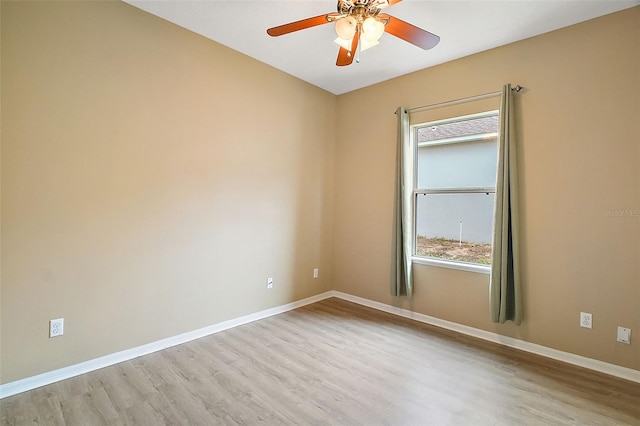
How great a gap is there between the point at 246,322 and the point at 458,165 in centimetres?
284

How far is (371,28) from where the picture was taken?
1.87m

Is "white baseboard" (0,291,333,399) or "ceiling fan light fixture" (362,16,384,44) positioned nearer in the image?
"ceiling fan light fixture" (362,16,384,44)

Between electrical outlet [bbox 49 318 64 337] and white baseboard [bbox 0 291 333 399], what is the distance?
0.26m

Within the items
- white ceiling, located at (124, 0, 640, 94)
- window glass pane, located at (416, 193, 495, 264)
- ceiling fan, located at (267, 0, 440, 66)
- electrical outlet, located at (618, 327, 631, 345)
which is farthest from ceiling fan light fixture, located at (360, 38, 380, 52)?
electrical outlet, located at (618, 327, 631, 345)

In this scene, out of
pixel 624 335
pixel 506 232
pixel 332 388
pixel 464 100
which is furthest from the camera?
pixel 464 100

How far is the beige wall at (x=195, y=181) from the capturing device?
6.81 feet

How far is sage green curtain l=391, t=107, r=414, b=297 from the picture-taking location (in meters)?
3.48

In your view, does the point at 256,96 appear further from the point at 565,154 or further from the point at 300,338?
the point at 565,154

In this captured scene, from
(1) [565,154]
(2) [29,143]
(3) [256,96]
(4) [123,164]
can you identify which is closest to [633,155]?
(1) [565,154]

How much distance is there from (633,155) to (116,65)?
13.1 feet

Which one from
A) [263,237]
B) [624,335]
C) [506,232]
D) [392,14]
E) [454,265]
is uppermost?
[392,14]

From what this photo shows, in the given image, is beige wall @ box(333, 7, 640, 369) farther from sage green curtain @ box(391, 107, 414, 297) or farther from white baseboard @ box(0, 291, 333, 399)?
white baseboard @ box(0, 291, 333, 399)

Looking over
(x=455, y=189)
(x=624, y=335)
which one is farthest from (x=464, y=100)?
(x=624, y=335)

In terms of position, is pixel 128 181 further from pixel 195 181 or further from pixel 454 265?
pixel 454 265
